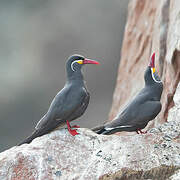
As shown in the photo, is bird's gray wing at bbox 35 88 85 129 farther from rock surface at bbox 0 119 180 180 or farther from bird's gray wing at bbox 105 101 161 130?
bird's gray wing at bbox 105 101 161 130

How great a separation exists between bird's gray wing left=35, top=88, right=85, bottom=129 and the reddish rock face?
2.59m

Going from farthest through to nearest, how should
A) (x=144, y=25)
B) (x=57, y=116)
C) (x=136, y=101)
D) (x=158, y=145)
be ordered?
(x=144, y=25)
(x=136, y=101)
(x=57, y=116)
(x=158, y=145)

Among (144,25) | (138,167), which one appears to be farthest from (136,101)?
(144,25)

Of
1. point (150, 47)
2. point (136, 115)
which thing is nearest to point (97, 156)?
point (136, 115)

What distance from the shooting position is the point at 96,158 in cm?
689

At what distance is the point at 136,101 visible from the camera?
820 cm

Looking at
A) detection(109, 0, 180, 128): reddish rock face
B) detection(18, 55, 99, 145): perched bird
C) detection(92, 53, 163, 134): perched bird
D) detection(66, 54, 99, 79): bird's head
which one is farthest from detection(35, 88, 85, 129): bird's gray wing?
detection(109, 0, 180, 128): reddish rock face

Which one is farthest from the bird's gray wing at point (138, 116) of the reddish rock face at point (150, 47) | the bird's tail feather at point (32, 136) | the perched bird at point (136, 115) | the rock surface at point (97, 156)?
the reddish rock face at point (150, 47)

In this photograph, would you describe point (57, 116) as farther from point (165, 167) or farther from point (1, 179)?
point (165, 167)

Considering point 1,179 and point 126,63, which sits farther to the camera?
point 126,63

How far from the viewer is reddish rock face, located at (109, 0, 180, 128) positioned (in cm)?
971

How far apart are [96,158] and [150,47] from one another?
6426 millimetres

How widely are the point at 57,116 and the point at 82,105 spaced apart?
0.46 meters

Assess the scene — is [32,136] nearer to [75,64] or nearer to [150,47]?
[75,64]
